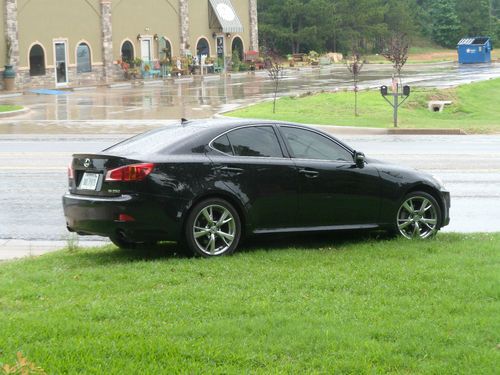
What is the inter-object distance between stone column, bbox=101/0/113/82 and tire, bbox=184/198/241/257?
4413 centimetres

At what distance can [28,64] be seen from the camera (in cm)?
4656

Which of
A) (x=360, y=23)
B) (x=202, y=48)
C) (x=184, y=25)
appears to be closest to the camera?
(x=184, y=25)

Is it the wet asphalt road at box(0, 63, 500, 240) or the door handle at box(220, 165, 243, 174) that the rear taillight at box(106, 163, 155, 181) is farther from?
the wet asphalt road at box(0, 63, 500, 240)

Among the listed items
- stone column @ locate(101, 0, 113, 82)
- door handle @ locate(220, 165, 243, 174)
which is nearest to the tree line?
stone column @ locate(101, 0, 113, 82)

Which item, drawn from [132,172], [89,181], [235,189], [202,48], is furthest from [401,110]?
[202,48]

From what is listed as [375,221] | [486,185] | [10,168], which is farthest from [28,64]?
[375,221]

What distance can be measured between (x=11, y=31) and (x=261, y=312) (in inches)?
1642

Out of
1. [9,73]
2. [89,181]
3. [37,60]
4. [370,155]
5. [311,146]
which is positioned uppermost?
[37,60]

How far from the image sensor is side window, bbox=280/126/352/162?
919 centimetres

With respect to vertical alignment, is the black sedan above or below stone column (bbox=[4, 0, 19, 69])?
below

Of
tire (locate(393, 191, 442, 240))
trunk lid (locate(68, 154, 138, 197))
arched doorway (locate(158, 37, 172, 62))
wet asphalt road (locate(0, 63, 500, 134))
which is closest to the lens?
trunk lid (locate(68, 154, 138, 197))

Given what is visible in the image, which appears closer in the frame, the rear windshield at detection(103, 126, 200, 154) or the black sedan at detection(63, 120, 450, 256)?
the black sedan at detection(63, 120, 450, 256)

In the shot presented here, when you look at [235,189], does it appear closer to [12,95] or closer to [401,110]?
[401,110]

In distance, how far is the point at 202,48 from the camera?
61.7m
